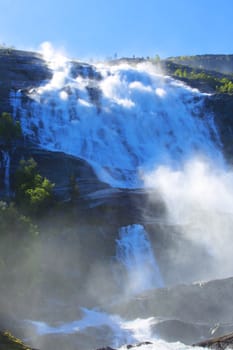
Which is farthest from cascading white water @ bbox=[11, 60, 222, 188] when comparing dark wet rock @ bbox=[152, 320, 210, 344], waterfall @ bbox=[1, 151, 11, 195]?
dark wet rock @ bbox=[152, 320, 210, 344]

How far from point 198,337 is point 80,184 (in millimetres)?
28272

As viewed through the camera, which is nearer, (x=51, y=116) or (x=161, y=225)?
(x=161, y=225)

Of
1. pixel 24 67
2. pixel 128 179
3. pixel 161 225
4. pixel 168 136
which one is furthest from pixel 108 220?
pixel 24 67

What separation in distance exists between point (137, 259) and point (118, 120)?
125ft

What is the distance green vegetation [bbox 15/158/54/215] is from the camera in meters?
54.3

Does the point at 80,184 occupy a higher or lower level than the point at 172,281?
higher

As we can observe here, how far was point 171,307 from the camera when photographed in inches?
1818

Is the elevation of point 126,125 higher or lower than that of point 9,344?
higher

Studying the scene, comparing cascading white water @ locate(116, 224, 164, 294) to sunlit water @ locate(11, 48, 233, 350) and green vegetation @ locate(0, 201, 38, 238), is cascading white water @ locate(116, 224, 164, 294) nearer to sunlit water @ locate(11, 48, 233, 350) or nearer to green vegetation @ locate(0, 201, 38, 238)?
sunlit water @ locate(11, 48, 233, 350)

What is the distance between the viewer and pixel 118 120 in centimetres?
8956

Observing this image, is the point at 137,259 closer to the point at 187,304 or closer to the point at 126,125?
the point at 187,304

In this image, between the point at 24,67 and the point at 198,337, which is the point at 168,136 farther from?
the point at 198,337

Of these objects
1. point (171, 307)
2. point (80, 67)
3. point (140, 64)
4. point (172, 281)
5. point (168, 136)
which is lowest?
point (171, 307)

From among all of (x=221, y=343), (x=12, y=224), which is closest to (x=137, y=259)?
(x=12, y=224)
